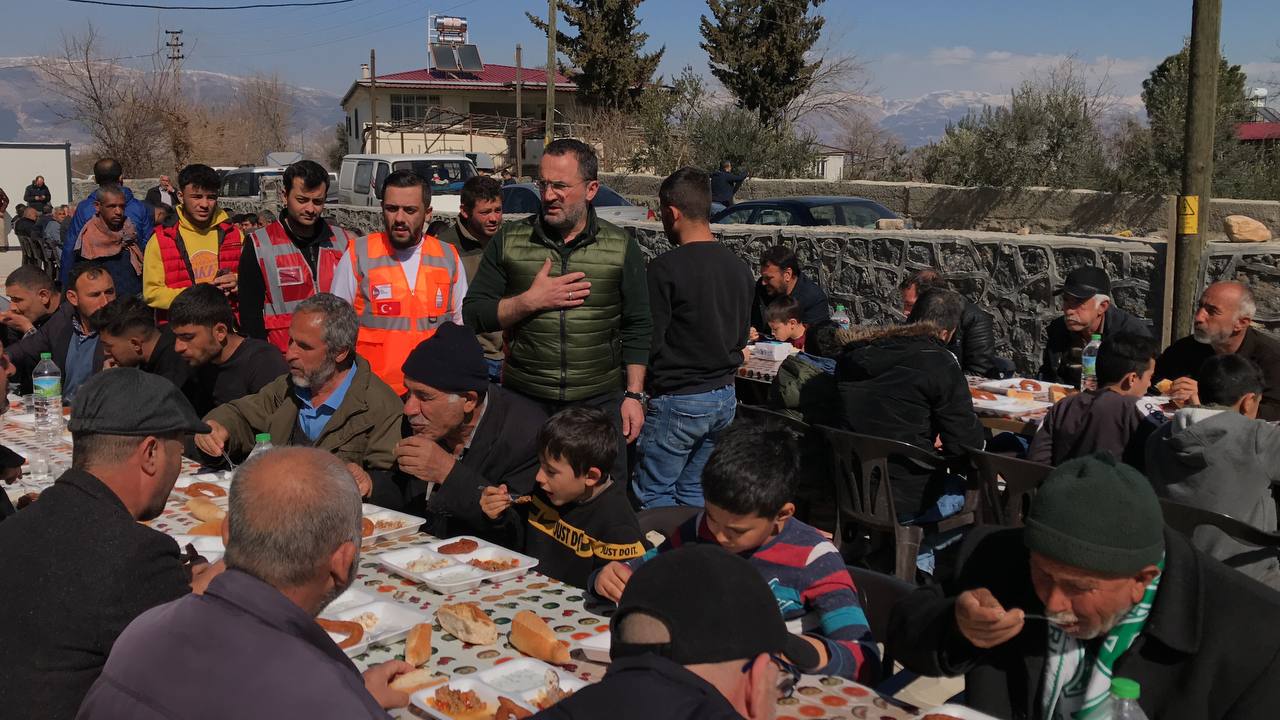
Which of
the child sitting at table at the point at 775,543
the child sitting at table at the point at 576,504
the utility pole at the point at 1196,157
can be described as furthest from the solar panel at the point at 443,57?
the child sitting at table at the point at 775,543

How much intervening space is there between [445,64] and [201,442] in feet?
173

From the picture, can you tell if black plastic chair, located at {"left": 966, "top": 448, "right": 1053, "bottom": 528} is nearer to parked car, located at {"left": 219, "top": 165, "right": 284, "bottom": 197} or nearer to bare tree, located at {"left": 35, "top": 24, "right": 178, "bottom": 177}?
parked car, located at {"left": 219, "top": 165, "right": 284, "bottom": 197}

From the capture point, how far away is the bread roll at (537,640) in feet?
8.92

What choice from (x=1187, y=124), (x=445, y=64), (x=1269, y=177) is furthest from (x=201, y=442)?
(x=445, y=64)

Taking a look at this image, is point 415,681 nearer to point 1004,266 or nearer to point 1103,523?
point 1103,523

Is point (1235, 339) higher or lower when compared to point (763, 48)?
lower

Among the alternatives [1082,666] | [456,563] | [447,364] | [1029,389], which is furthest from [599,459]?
[1029,389]

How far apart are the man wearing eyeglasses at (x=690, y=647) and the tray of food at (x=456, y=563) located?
1522 mm

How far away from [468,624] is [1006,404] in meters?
4.24

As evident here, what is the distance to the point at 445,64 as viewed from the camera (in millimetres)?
54656

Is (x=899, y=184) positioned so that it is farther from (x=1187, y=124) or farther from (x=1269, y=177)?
(x=1187, y=124)

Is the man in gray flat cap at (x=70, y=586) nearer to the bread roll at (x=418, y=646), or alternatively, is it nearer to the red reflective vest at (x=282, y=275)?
the bread roll at (x=418, y=646)

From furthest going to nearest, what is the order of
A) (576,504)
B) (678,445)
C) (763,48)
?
1. (763,48)
2. (678,445)
3. (576,504)

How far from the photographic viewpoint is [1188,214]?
25.0ft
